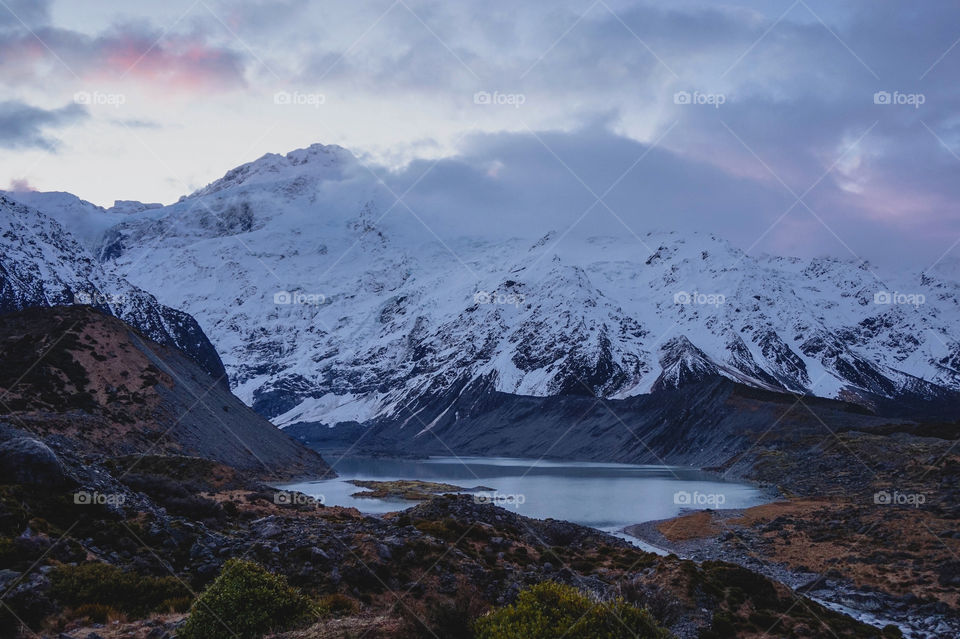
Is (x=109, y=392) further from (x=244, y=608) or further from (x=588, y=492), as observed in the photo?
(x=244, y=608)

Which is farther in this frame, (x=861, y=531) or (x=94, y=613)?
(x=861, y=531)

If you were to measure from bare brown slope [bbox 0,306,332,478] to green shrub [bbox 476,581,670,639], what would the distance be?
71.9 m

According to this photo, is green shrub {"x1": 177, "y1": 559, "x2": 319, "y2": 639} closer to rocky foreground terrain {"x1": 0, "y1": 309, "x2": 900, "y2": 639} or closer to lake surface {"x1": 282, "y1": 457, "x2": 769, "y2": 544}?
rocky foreground terrain {"x1": 0, "y1": 309, "x2": 900, "y2": 639}

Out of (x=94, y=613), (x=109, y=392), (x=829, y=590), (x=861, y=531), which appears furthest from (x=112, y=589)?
(x=109, y=392)

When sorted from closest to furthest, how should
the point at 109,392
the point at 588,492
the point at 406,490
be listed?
1. the point at 109,392
2. the point at 588,492
3. the point at 406,490

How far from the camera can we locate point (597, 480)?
137 m

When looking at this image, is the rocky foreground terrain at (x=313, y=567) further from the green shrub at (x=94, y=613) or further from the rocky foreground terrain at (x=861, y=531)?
the rocky foreground terrain at (x=861, y=531)

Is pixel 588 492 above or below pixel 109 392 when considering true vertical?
below

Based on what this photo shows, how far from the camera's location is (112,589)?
2234cm

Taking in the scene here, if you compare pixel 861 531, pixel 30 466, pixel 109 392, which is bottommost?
pixel 861 531

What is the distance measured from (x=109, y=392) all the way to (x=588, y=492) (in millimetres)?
70821

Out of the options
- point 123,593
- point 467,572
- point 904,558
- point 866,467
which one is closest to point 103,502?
point 123,593

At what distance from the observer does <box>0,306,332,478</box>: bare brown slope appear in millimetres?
80819

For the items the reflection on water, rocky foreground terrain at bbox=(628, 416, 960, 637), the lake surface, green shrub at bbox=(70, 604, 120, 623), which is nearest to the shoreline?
rocky foreground terrain at bbox=(628, 416, 960, 637)
